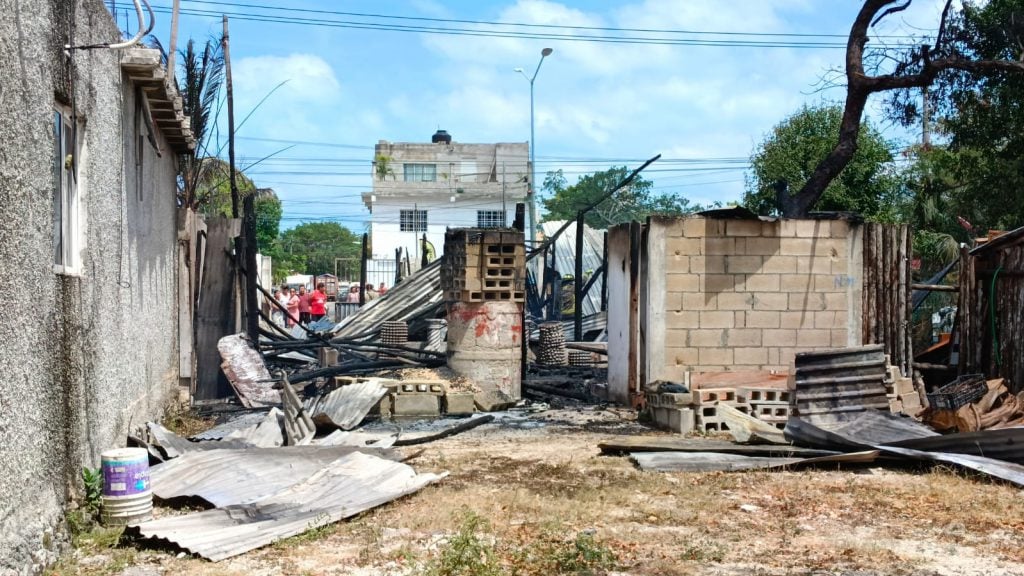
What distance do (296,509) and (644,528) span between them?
2288mm

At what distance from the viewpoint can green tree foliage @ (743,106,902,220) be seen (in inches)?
794

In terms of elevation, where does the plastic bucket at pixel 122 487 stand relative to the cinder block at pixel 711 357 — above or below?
below

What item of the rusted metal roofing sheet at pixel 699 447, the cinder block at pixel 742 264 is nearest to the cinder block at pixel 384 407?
the rusted metal roofing sheet at pixel 699 447

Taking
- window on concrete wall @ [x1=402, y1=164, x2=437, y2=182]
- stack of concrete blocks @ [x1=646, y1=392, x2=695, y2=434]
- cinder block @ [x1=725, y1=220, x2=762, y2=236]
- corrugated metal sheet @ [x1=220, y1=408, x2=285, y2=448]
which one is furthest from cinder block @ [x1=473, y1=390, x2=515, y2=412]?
window on concrete wall @ [x1=402, y1=164, x2=437, y2=182]

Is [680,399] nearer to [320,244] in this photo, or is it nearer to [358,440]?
[358,440]

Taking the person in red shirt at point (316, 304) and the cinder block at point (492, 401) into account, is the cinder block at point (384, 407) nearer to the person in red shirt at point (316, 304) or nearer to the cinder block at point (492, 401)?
the cinder block at point (492, 401)

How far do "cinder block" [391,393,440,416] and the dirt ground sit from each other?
9.82ft

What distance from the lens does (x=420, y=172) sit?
50.0 metres

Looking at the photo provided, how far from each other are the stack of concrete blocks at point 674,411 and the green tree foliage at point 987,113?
9.26 m

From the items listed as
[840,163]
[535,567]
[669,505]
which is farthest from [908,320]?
[535,567]

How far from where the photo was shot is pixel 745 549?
5605mm

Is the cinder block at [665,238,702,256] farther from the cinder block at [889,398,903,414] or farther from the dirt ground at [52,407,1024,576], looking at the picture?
the dirt ground at [52,407,1024,576]

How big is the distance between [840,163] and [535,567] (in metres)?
10.5

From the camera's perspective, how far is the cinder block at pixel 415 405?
37.5 feet
